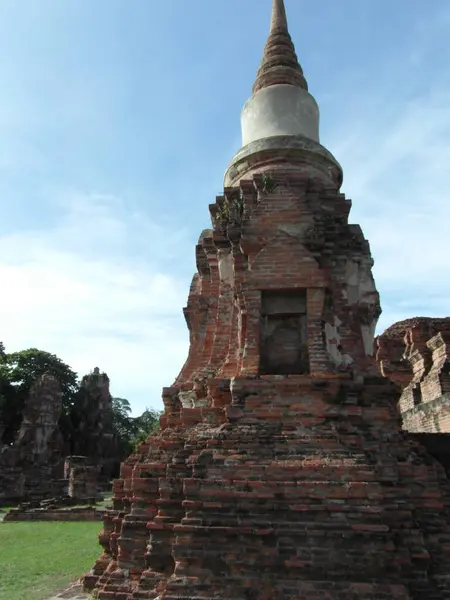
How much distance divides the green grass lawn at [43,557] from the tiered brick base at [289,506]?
4.89 feet

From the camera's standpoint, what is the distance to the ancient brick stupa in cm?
541

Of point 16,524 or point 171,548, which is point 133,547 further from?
point 16,524

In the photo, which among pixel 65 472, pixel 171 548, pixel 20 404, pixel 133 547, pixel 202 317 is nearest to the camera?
pixel 171 548

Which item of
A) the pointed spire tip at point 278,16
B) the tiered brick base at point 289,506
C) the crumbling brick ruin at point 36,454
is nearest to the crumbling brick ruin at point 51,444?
the crumbling brick ruin at point 36,454

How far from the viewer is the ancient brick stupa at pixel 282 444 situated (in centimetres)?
541

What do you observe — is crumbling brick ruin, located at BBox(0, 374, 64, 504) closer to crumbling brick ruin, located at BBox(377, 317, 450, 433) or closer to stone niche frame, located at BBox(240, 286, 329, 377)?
crumbling brick ruin, located at BBox(377, 317, 450, 433)

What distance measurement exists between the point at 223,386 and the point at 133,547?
224cm

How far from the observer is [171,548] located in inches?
238

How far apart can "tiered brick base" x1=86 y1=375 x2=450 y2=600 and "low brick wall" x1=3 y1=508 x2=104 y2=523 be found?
12.9 metres

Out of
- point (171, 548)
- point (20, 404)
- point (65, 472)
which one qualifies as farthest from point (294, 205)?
point (20, 404)

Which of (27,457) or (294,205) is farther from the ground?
(294,205)

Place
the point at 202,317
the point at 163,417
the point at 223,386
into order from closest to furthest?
the point at 223,386 < the point at 163,417 < the point at 202,317

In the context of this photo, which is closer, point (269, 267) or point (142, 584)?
point (142, 584)

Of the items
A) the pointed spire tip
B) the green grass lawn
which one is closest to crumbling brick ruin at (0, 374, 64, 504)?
the green grass lawn
